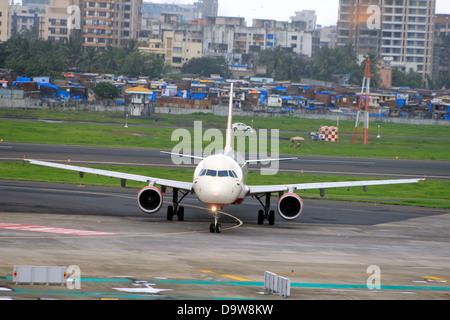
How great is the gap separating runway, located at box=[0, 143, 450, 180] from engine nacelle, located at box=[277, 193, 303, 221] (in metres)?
32.7

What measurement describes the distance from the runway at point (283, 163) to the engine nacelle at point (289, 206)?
32.7 meters

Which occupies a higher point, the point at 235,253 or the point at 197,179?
the point at 197,179

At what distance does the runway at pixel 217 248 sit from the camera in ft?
84.0

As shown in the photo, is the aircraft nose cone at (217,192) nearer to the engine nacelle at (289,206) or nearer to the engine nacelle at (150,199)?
the engine nacelle at (150,199)

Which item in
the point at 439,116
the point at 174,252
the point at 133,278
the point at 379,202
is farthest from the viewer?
the point at 439,116

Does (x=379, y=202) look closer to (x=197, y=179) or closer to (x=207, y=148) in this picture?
(x=197, y=179)

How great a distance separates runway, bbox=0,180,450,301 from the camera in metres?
25.6

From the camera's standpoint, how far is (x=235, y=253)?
33844 millimetres

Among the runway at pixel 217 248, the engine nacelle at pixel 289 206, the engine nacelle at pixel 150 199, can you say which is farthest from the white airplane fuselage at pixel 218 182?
the engine nacelle at pixel 289 206

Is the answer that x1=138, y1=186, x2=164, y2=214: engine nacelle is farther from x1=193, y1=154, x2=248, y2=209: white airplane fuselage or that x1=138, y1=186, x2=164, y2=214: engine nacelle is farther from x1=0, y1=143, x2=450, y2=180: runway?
x1=0, y1=143, x2=450, y2=180: runway

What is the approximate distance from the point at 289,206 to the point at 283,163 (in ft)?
139
